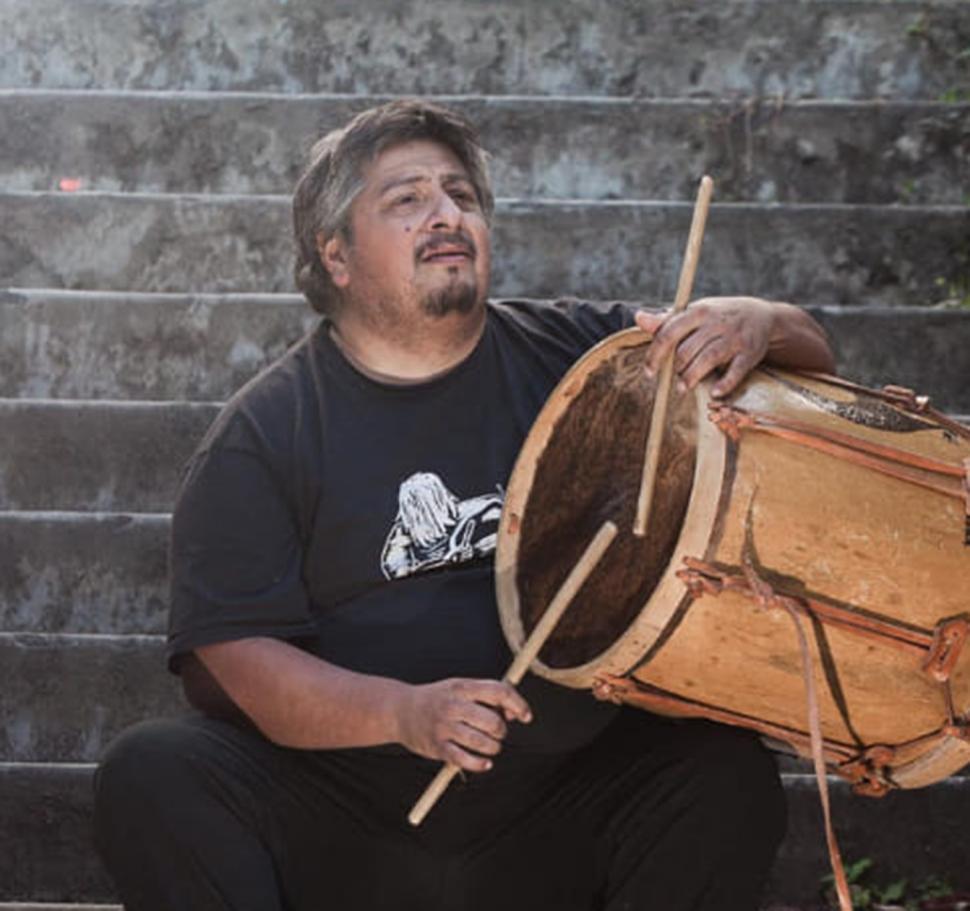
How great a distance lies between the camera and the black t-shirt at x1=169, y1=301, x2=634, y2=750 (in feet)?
10.9

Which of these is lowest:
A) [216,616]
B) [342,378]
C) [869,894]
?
[869,894]

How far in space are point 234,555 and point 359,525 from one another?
0.22 m

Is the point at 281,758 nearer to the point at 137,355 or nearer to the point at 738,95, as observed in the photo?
the point at 137,355

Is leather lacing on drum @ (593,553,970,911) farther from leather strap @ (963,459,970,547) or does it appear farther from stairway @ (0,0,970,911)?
stairway @ (0,0,970,911)

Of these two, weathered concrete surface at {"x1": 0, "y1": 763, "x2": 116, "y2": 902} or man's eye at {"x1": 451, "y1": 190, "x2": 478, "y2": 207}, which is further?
weathered concrete surface at {"x1": 0, "y1": 763, "x2": 116, "y2": 902}

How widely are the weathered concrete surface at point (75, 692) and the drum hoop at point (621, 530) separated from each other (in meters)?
1.15

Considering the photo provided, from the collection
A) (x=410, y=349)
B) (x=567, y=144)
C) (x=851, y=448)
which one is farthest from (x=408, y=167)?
(x=567, y=144)

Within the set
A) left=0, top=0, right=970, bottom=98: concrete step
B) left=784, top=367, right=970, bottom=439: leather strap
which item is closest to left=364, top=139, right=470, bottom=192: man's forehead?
left=784, top=367, right=970, bottom=439: leather strap

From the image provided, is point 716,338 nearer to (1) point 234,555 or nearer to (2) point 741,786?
(2) point 741,786

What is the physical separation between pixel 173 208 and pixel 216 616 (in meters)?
2.25

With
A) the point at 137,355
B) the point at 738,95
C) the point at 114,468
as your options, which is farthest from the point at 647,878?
the point at 738,95

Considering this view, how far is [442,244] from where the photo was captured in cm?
353

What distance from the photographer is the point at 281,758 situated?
331 centimetres

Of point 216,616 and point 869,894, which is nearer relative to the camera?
point 216,616
